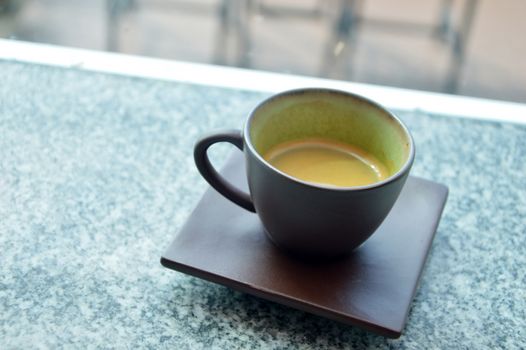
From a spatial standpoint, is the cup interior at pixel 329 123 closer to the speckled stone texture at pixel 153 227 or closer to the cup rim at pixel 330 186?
the cup rim at pixel 330 186

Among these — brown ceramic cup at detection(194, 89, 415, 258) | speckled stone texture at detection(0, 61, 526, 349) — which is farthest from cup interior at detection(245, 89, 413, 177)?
speckled stone texture at detection(0, 61, 526, 349)

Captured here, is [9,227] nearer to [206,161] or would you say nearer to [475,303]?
[206,161]

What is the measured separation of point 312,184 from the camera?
43 centimetres

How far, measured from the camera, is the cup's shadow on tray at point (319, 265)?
18.1 inches

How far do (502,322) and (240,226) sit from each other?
0.20 m

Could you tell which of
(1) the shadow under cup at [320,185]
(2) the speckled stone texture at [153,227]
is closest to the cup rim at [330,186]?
(1) the shadow under cup at [320,185]

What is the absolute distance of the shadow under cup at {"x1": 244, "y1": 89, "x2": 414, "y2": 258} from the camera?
434 mm

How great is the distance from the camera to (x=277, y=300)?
1.53 feet

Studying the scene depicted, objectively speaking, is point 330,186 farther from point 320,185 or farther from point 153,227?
point 153,227

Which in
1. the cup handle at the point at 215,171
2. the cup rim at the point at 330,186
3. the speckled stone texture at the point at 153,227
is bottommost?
the speckled stone texture at the point at 153,227

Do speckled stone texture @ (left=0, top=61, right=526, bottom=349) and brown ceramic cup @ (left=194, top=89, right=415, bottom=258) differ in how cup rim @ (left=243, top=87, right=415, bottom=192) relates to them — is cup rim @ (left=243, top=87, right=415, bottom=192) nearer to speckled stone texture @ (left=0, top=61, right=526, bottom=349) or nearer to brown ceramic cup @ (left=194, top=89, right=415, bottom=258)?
brown ceramic cup @ (left=194, top=89, right=415, bottom=258)

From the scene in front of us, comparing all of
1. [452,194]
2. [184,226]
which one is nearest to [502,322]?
[452,194]

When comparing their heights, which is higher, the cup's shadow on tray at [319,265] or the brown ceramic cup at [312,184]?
the brown ceramic cup at [312,184]

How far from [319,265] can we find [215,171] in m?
0.10
